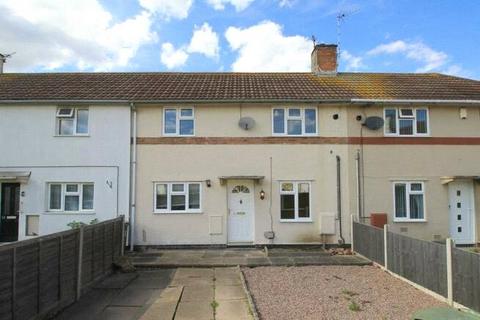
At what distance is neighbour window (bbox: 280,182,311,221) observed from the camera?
1478 centimetres

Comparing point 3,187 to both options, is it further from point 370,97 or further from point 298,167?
point 370,97

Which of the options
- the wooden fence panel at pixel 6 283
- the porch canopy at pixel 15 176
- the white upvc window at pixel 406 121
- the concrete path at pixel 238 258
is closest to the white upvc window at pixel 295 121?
the white upvc window at pixel 406 121

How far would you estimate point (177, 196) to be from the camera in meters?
14.8

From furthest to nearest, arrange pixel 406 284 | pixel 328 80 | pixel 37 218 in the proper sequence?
pixel 328 80 < pixel 37 218 < pixel 406 284

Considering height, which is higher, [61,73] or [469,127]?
[61,73]

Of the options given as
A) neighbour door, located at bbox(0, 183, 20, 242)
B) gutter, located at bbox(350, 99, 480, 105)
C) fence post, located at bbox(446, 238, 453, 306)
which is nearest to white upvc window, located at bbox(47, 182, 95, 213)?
neighbour door, located at bbox(0, 183, 20, 242)

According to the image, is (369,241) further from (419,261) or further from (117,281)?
(117,281)

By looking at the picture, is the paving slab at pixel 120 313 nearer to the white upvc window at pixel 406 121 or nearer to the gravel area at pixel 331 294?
the gravel area at pixel 331 294

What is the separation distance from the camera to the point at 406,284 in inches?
372

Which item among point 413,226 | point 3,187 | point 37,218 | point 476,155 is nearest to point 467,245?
point 413,226

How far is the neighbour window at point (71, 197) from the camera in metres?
14.7

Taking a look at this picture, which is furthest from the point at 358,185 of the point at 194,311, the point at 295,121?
the point at 194,311

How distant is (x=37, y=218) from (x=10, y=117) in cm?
370

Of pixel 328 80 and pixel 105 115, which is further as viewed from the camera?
pixel 328 80
